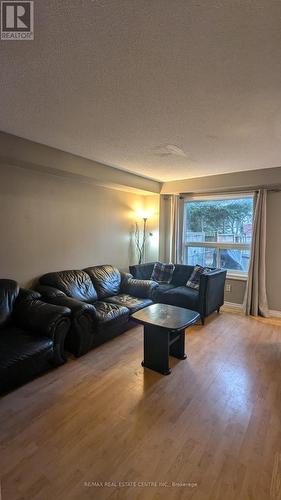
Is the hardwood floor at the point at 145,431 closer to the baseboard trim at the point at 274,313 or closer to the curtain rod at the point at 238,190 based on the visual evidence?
the baseboard trim at the point at 274,313

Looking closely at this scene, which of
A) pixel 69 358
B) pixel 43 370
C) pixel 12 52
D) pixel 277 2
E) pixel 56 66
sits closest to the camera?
pixel 277 2

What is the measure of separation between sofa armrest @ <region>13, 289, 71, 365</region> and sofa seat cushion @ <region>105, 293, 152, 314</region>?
108 cm

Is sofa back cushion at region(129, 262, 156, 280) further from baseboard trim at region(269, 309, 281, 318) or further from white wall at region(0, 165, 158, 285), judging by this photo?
baseboard trim at region(269, 309, 281, 318)

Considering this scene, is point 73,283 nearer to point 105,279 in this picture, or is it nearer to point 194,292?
point 105,279

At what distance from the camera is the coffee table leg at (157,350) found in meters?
2.53

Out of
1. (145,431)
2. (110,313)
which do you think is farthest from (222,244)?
(145,431)

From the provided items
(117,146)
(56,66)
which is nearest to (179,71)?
(56,66)

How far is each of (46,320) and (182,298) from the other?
2.17 metres

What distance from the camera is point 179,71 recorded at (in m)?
1.54

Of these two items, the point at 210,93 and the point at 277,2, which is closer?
the point at 277,2

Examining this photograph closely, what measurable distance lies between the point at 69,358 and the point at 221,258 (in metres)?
3.32

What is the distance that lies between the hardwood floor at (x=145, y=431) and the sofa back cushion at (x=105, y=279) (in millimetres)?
1183

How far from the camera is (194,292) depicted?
13.4 ft

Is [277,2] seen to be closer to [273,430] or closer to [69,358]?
[273,430]
